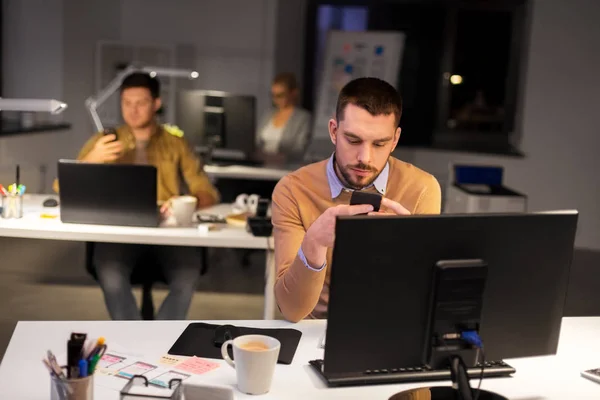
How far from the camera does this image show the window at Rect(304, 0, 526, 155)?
641 centimetres

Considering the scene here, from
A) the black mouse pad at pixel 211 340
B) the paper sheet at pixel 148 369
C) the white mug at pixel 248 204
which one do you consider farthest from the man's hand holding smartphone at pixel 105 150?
the paper sheet at pixel 148 369

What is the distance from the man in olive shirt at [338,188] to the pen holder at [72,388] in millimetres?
558

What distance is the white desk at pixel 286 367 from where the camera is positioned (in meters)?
1.40

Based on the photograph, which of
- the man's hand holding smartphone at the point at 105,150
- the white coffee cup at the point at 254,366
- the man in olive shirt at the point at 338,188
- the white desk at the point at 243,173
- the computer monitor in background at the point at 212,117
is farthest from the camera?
the white desk at the point at 243,173

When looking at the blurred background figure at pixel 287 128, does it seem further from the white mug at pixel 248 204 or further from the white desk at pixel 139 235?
the white desk at pixel 139 235

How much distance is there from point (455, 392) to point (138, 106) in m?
2.17

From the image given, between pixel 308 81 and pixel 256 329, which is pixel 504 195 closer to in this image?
pixel 308 81

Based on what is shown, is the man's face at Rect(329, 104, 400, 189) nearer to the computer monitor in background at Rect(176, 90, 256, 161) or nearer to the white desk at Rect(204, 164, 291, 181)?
the computer monitor in background at Rect(176, 90, 256, 161)

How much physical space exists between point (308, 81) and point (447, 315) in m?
5.68

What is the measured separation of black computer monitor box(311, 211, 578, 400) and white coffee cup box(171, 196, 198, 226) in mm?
1605

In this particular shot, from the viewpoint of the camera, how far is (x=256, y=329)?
66.7 inches

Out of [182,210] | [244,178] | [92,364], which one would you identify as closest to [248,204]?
[182,210]

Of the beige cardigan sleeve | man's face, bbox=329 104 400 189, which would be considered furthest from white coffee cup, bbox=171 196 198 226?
man's face, bbox=329 104 400 189

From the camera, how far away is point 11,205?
2.86m
